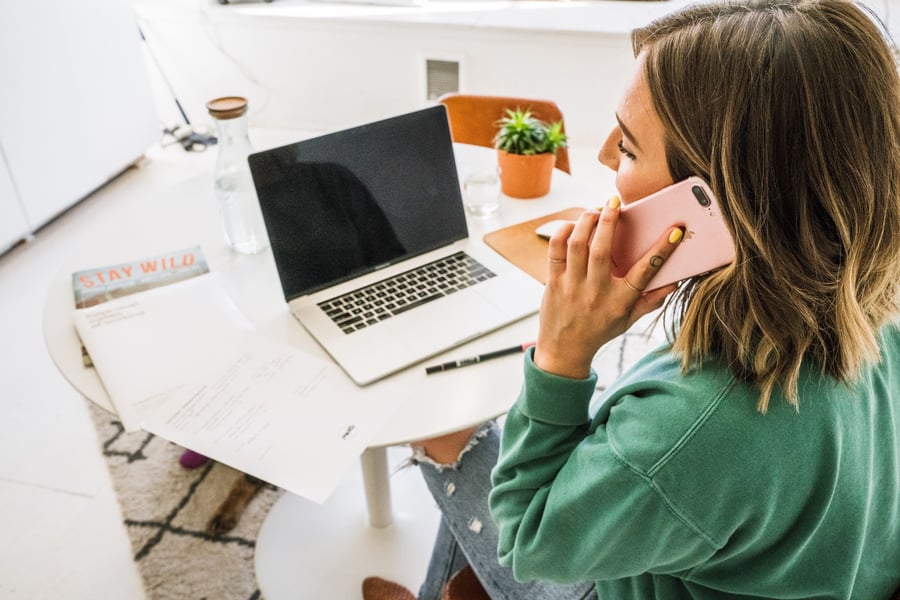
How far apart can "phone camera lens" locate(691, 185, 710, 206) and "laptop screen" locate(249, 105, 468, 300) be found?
580 millimetres

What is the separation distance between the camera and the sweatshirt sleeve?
1.82 feet

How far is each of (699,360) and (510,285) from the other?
1.69 ft

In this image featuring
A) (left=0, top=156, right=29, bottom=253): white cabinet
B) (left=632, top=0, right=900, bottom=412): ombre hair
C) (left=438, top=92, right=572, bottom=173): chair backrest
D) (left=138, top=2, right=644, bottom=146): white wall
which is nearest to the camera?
(left=632, top=0, right=900, bottom=412): ombre hair

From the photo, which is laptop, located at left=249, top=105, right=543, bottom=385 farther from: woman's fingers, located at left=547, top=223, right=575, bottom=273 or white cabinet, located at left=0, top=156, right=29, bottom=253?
white cabinet, located at left=0, top=156, right=29, bottom=253

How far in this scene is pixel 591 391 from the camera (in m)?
0.69

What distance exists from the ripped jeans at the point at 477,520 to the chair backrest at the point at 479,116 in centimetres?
98

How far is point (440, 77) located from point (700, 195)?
2.69 m

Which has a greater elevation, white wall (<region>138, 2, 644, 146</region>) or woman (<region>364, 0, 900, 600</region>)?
woman (<region>364, 0, 900, 600</region>)

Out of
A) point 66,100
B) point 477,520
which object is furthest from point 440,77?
point 477,520

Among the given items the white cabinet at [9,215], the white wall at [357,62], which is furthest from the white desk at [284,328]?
the white wall at [357,62]

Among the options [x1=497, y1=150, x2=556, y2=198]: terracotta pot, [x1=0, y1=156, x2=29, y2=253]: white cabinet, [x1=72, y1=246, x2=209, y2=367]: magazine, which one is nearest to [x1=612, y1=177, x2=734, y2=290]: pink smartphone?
[x1=497, y1=150, x2=556, y2=198]: terracotta pot

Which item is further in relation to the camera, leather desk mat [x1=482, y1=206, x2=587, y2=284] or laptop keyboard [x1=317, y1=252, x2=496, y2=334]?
leather desk mat [x1=482, y1=206, x2=587, y2=284]

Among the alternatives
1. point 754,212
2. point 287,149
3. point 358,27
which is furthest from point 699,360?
point 358,27

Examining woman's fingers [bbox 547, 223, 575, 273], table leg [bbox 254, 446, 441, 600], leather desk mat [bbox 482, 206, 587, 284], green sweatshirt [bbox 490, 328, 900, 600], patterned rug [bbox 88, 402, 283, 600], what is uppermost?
woman's fingers [bbox 547, 223, 575, 273]
